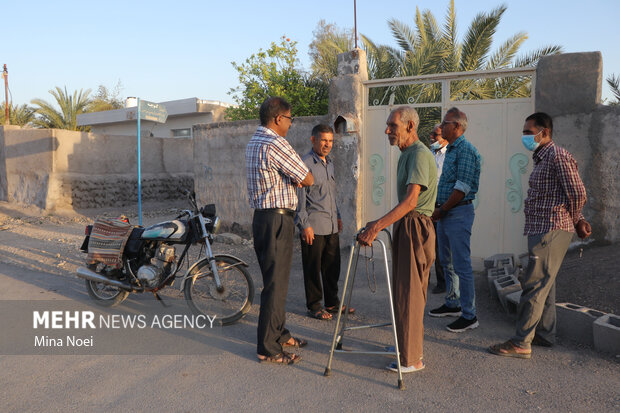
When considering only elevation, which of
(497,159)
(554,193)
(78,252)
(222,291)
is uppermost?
(497,159)

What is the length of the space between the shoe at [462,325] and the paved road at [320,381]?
63 millimetres

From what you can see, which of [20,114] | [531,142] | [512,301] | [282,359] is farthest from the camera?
[20,114]

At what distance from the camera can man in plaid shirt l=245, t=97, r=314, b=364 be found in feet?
11.4

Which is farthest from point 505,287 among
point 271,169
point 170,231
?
point 170,231

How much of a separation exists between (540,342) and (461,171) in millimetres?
1503

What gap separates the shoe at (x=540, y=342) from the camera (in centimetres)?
366

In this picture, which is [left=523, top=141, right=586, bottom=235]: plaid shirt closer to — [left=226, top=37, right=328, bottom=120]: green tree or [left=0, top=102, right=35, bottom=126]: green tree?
[left=226, top=37, right=328, bottom=120]: green tree

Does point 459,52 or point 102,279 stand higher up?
point 459,52

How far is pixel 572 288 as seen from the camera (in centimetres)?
462

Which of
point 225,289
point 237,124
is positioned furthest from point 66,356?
point 237,124

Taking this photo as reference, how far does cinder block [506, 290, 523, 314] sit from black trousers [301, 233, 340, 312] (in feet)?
5.26

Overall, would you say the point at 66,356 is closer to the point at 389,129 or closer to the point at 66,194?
the point at 389,129

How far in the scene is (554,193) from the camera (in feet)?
11.4

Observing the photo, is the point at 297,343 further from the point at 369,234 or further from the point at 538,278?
the point at 538,278
